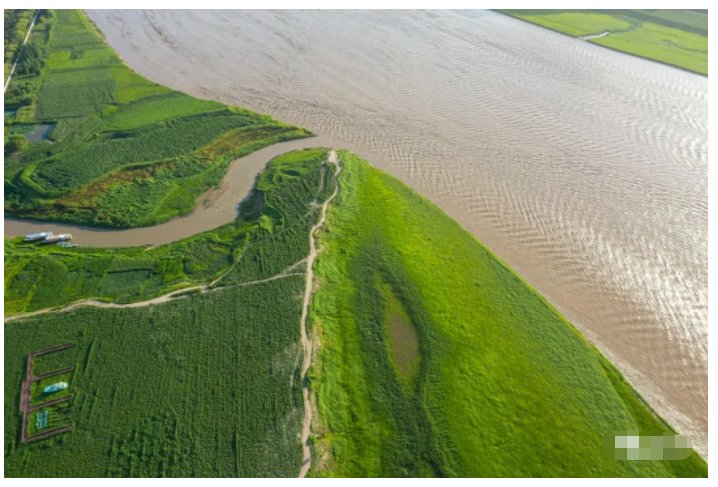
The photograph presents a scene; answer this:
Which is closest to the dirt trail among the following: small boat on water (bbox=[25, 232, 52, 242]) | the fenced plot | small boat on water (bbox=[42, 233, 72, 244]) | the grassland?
the grassland

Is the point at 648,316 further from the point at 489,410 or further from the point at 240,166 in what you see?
the point at 240,166

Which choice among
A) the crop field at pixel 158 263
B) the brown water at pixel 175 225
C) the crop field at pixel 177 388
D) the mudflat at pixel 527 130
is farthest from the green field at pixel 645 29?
the crop field at pixel 177 388

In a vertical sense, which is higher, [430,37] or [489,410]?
[430,37]

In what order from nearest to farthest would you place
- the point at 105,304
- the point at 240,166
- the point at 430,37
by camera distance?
the point at 105,304 < the point at 240,166 < the point at 430,37

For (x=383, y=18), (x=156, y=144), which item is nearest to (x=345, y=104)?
(x=156, y=144)

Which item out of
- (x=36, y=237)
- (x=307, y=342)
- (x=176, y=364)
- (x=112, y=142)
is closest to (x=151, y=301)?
(x=176, y=364)

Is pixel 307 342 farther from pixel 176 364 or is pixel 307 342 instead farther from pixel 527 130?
pixel 527 130

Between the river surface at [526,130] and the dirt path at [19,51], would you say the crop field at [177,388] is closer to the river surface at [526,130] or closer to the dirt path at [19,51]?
the river surface at [526,130]
